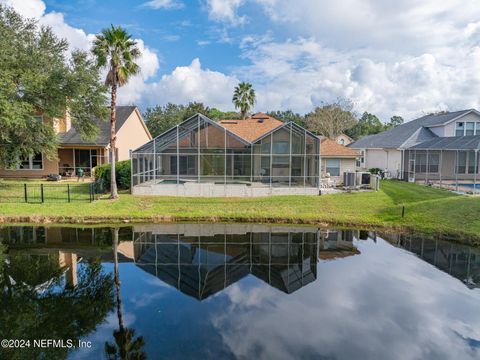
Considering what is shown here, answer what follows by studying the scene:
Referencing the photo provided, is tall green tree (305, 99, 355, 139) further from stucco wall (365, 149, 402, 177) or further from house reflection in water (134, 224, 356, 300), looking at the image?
house reflection in water (134, 224, 356, 300)

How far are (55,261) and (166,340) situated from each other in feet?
20.1

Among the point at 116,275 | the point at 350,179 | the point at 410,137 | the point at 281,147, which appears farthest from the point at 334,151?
the point at 116,275

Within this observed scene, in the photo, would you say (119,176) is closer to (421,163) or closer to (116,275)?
(116,275)

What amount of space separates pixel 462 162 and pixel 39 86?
99.6 ft

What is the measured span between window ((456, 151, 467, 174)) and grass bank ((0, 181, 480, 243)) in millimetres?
10686

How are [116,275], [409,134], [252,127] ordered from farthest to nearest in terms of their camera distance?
1. [409,134]
2. [252,127]
3. [116,275]

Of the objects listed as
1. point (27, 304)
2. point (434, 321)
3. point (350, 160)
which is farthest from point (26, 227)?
point (350, 160)

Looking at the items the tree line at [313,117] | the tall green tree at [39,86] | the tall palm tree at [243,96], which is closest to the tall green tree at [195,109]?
the tree line at [313,117]

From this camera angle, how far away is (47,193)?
2047 cm

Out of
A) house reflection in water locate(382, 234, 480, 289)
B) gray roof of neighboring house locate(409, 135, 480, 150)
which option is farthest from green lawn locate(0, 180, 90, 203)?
gray roof of neighboring house locate(409, 135, 480, 150)

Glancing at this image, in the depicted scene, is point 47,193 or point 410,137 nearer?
point 47,193

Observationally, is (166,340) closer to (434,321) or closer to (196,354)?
(196,354)

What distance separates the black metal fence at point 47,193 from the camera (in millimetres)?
18406

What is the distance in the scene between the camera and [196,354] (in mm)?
6238
